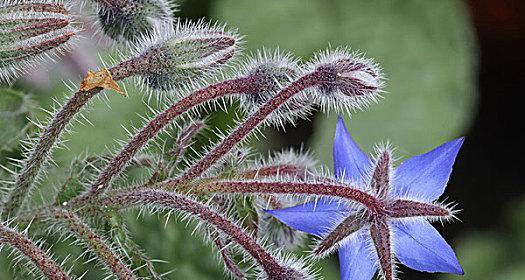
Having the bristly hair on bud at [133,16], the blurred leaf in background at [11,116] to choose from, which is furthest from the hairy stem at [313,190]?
the blurred leaf in background at [11,116]

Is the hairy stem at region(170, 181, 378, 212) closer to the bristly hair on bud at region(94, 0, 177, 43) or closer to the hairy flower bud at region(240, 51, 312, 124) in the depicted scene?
the hairy flower bud at region(240, 51, 312, 124)

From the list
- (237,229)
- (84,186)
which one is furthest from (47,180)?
(237,229)

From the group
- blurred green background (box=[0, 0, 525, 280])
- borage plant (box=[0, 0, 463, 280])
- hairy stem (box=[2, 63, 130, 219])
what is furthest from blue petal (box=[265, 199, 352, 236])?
blurred green background (box=[0, 0, 525, 280])

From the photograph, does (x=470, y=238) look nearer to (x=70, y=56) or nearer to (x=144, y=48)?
(x=70, y=56)

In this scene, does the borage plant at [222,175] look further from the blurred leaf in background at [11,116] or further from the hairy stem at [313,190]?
the blurred leaf in background at [11,116]

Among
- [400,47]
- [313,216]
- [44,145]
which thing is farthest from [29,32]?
[400,47]
